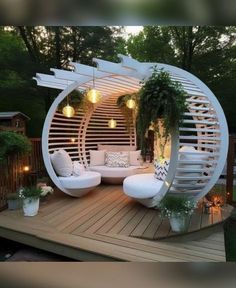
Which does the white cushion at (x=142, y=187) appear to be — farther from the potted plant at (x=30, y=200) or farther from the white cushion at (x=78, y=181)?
the potted plant at (x=30, y=200)

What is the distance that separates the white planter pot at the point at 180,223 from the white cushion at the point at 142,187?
2.72 feet

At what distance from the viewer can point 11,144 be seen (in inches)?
184

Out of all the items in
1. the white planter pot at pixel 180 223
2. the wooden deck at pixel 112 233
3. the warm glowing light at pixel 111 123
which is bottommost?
the wooden deck at pixel 112 233

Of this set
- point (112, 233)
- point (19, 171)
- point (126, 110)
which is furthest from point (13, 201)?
point (126, 110)

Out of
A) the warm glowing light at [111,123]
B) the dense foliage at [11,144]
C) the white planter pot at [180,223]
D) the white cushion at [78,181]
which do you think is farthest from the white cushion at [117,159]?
the white planter pot at [180,223]

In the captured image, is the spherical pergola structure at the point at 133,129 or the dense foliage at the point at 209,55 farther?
the dense foliage at the point at 209,55

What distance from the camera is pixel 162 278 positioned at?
4.16 feet

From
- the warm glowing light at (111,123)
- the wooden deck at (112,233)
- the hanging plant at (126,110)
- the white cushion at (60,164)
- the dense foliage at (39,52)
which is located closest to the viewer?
the wooden deck at (112,233)

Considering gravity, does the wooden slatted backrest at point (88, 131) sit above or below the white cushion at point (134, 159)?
above

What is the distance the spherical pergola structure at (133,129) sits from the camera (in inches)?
168

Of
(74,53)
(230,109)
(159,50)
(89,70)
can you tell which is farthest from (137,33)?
(89,70)

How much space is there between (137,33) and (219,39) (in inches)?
161

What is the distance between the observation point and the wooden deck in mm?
3178

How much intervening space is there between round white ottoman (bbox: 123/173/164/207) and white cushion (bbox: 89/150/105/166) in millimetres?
2196
